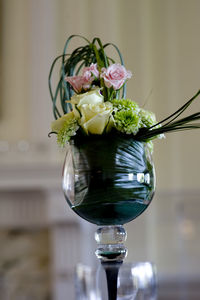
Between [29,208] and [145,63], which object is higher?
[145,63]

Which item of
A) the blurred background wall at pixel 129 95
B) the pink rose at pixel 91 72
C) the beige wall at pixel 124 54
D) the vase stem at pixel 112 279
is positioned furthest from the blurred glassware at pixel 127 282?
the beige wall at pixel 124 54

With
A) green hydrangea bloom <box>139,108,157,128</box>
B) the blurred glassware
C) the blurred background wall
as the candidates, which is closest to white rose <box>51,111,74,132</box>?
green hydrangea bloom <box>139,108,157,128</box>

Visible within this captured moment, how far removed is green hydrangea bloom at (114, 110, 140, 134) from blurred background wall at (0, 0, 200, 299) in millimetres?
1536

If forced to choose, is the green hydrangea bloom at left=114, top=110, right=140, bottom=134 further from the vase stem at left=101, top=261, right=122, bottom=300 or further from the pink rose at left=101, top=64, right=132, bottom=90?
the vase stem at left=101, top=261, right=122, bottom=300

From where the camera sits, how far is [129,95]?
2457 mm

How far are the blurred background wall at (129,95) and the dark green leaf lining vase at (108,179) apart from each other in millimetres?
1493

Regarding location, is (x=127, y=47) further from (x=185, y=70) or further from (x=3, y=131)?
(x=3, y=131)

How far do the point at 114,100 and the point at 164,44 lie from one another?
5.86 feet

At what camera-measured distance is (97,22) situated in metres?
2.44

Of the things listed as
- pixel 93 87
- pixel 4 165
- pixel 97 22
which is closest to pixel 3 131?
pixel 4 165

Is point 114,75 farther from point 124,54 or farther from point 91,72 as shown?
point 124,54

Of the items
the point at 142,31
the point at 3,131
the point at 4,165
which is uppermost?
the point at 142,31

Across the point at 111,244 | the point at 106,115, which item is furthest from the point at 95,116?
the point at 111,244

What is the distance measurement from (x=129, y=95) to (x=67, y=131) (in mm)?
1709
